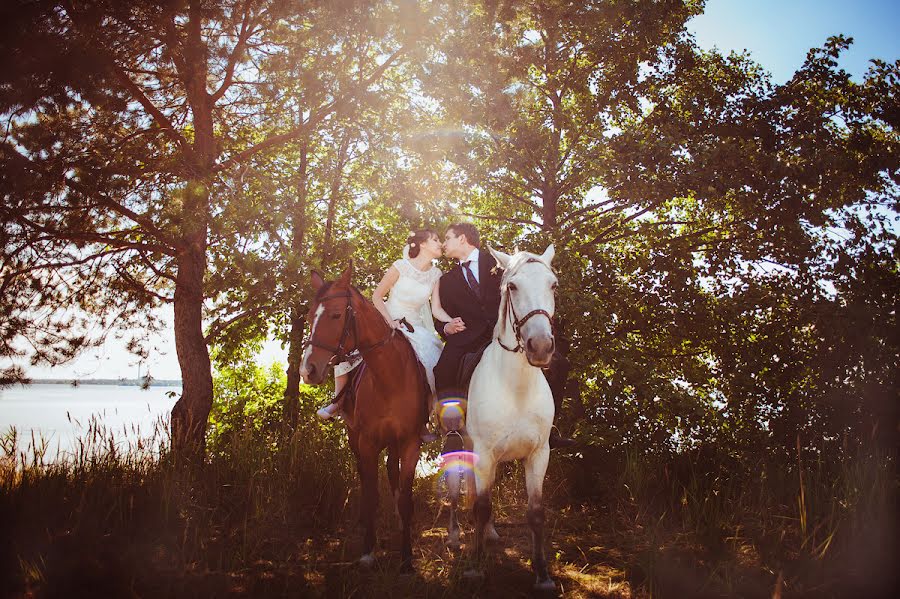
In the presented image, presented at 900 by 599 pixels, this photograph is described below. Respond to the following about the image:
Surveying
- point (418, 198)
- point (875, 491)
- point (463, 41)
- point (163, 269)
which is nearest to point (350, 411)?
point (418, 198)

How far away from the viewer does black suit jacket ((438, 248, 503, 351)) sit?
17.8 feet

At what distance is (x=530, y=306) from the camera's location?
12.4ft

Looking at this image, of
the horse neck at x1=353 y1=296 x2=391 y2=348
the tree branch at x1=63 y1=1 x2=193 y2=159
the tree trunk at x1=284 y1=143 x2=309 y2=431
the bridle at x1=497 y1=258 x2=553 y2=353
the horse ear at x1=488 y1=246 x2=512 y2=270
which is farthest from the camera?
the tree branch at x1=63 y1=1 x2=193 y2=159

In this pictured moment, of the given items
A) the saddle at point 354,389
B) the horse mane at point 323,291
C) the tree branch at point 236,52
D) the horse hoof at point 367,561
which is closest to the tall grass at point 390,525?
the horse hoof at point 367,561

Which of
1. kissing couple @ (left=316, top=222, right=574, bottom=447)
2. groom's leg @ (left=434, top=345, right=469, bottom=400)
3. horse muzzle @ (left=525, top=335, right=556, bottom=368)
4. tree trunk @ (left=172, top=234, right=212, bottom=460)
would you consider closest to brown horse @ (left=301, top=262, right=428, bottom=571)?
groom's leg @ (left=434, top=345, right=469, bottom=400)

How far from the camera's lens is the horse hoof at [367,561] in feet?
15.1

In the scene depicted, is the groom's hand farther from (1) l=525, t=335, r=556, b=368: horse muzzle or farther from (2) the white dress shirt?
(1) l=525, t=335, r=556, b=368: horse muzzle

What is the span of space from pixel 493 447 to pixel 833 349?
5.65 meters

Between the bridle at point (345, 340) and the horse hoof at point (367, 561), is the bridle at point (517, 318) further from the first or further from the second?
the horse hoof at point (367, 561)

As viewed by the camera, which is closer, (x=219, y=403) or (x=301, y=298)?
(x=301, y=298)

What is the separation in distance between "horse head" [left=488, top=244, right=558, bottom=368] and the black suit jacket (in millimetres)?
997

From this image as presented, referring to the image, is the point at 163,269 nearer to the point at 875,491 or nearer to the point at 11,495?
the point at 11,495

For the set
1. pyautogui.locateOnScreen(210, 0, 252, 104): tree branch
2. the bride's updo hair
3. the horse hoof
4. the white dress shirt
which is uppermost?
pyautogui.locateOnScreen(210, 0, 252, 104): tree branch

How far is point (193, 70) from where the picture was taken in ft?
25.1
